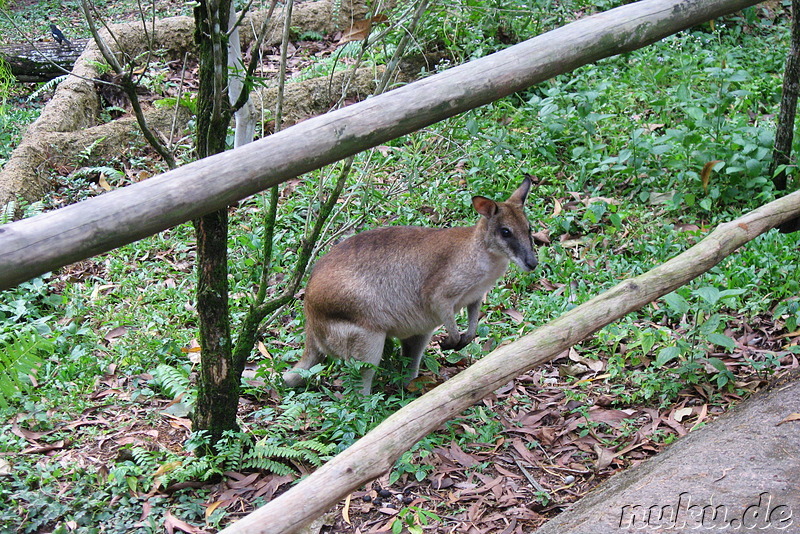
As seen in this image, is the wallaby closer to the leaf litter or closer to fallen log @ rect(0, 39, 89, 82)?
the leaf litter

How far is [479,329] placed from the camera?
4.85m

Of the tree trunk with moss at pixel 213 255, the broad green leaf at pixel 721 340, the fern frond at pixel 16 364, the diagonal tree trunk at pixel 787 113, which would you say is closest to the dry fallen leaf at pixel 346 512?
the tree trunk with moss at pixel 213 255

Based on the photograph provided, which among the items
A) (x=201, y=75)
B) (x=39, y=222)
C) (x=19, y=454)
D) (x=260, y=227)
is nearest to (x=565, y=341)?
(x=201, y=75)

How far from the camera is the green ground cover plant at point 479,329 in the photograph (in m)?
3.66

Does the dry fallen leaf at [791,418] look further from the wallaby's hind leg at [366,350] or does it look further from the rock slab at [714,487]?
the wallaby's hind leg at [366,350]

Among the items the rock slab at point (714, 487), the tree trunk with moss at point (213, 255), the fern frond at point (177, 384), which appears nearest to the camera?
the rock slab at point (714, 487)

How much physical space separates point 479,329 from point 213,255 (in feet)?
6.93

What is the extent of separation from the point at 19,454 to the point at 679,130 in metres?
5.43

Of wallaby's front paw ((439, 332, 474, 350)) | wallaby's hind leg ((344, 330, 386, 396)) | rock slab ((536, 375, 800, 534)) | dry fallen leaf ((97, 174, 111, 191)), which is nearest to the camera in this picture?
rock slab ((536, 375, 800, 534))

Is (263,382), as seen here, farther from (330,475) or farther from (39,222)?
(39,222)

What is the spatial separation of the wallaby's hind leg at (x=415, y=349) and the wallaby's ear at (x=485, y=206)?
0.89 meters

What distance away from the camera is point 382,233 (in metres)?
4.81

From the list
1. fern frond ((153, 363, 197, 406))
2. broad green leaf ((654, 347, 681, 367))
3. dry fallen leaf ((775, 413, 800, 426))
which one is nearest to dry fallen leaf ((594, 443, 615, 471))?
broad green leaf ((654, 347, 681, 367))

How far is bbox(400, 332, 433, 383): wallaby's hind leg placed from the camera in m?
4.78
